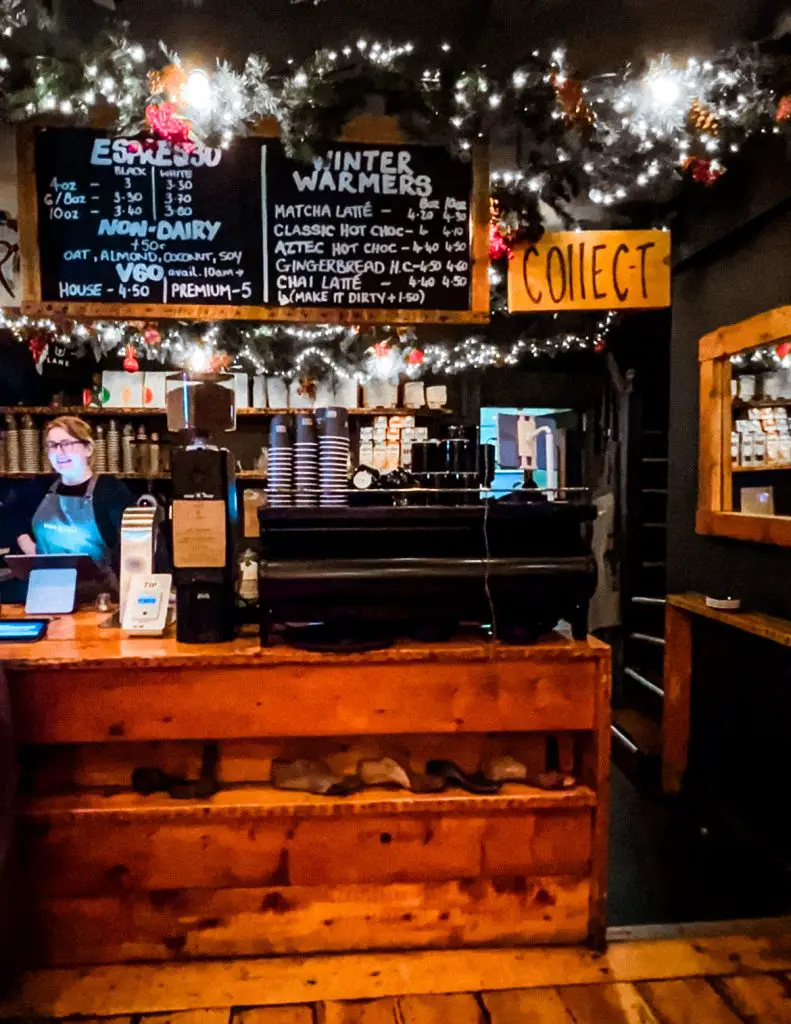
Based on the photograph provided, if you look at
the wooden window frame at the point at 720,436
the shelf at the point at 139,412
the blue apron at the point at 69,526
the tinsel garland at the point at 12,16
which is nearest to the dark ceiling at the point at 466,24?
the tinsel garland at the point at 12,16

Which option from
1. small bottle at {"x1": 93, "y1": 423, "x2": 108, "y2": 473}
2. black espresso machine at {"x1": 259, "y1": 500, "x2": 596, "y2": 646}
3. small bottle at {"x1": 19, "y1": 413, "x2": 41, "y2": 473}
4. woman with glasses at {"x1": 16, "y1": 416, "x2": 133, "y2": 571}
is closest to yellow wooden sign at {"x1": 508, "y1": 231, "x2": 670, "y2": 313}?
black espresso machine at {"x1": 259, "y1": 500, "x2": 596, "y2": 646}

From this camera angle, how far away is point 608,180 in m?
3.09

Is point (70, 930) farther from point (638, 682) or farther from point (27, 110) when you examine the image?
point (638, 682)

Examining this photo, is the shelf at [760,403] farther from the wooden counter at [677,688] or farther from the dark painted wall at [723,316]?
the wooden counter at [677,688]

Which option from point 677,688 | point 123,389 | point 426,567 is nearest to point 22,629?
point 426,567

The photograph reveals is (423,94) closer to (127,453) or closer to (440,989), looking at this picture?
(440,989)

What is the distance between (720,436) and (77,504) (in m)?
2.96

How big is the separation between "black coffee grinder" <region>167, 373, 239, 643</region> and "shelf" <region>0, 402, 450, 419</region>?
282 cm

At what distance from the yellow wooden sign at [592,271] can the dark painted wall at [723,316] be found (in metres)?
0.43

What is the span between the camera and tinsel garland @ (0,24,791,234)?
7.16 ft

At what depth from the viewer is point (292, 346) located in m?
4.88

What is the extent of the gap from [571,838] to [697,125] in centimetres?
249

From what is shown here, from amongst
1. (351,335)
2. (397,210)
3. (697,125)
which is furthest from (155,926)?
(351,335)

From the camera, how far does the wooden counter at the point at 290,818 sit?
198cm
